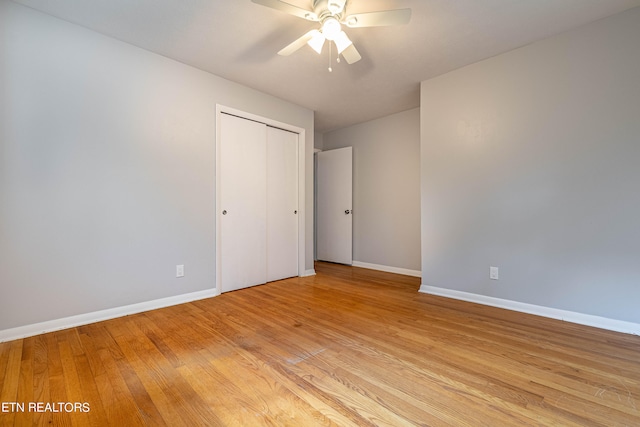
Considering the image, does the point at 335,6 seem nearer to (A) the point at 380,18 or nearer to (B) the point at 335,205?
(A) the point at 380,18

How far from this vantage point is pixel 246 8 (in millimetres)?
1971

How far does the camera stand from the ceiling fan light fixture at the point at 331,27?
72.2 inches

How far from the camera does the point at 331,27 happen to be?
1853 millimetres

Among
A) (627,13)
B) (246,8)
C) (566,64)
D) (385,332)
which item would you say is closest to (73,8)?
(246,8)

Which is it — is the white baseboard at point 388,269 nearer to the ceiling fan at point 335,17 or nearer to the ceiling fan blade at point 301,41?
the ceiling fan at point 335,17

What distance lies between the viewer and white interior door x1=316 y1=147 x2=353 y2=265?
186 inches

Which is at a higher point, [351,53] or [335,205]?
[351,53]

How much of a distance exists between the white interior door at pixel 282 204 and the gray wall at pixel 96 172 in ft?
2.76

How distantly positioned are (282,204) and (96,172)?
2.05 metres

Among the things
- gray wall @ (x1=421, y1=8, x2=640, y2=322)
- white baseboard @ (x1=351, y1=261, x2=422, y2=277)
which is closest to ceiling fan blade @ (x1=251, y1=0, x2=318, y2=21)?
gray wall @ (x1=421, y1=8, x2=640, y2=322)

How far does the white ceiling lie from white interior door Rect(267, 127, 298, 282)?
807mm

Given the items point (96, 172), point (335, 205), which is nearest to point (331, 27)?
point (96, 172)

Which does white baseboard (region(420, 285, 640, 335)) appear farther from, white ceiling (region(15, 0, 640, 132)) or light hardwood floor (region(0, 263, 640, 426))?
white ceiling (region(15, 0, 640, 132))

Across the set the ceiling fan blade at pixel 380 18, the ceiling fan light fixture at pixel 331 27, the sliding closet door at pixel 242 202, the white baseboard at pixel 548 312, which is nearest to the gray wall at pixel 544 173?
the white baseboard at pixel 548 312
